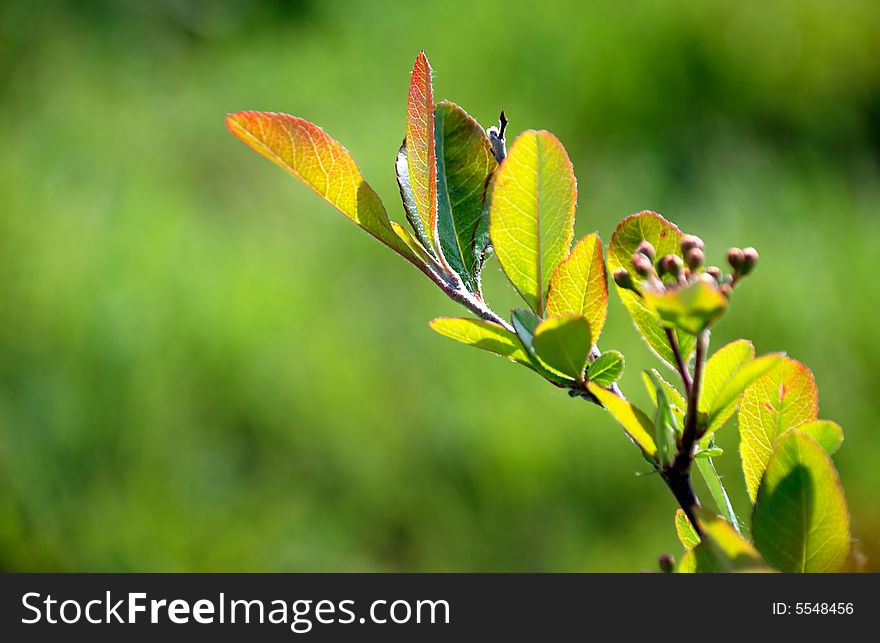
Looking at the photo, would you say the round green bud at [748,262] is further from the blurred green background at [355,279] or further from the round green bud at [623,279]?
the blurred green background at [355,279]

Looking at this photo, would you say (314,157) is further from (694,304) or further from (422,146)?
(694,304)

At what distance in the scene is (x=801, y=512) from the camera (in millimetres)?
298

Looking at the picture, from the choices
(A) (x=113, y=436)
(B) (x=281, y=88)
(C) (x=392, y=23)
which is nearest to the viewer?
(A) (x=113, y=436)

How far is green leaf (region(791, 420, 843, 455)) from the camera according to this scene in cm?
32

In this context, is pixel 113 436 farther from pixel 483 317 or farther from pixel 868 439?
pixel 483 317

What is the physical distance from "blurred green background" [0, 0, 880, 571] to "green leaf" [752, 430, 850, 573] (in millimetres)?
1661

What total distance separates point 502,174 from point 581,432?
1790 mm

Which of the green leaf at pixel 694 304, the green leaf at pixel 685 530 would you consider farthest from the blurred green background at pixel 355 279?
the green leaf at pixel 694 304

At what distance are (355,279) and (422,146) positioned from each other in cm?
211

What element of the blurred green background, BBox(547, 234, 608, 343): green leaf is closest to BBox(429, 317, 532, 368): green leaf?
BBox(547, 234, 608, 343): green leaf

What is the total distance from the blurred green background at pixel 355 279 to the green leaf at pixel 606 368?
1.63 m

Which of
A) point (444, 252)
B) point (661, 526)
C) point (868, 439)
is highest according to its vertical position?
point (868, 439)
